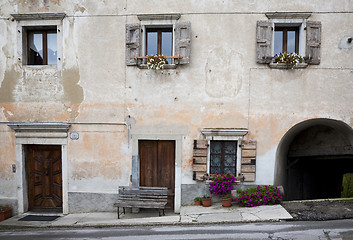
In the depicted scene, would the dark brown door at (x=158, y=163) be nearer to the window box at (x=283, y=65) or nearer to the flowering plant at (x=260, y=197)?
the flowering plant at (x=260, y=197)

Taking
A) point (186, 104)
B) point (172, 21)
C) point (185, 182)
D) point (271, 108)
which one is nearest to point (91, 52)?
point (172, 21)

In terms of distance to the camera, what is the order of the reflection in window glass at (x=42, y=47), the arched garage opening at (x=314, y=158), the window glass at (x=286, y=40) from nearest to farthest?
the window glass at (x=286, y=40) → the arched garage opening at (x=314, y=158) → the reflection in window glass at (x=42, y=47)

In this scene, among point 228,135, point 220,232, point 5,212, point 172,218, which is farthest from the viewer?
point 5,212

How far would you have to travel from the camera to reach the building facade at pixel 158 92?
272 inches

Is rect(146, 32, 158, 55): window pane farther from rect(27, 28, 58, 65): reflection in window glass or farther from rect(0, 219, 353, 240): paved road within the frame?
rect(0, 219, 353, 240): paved road

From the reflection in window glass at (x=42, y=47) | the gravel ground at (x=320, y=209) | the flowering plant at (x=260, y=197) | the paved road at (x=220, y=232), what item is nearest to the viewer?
the paved road at (x=220, y=232)

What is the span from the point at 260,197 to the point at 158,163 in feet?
9.88

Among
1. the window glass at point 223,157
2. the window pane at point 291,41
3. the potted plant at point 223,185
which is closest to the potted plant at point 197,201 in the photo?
the potted plant at point 223,185

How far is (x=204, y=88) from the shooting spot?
712cm

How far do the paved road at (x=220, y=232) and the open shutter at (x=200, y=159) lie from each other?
1589 millimetres

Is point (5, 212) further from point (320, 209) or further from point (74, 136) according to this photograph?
point (320, 209)

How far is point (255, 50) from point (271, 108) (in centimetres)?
169

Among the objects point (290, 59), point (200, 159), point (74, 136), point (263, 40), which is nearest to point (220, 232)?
point (200, 159)

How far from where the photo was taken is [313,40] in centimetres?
679
